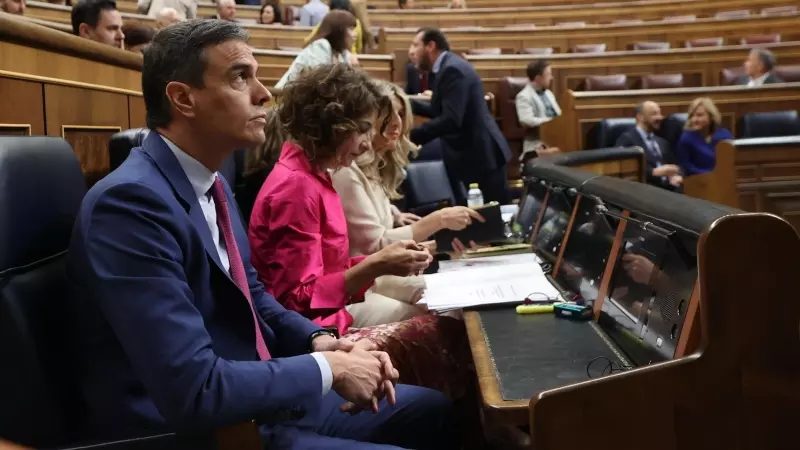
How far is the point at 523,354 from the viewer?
3.45ft

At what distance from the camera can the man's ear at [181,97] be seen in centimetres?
98

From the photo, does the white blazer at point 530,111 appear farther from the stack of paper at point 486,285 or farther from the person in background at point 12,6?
the stack of paper at point 486,285

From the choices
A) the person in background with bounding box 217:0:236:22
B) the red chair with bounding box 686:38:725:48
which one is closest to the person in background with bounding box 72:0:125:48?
the person in background with bounding box 217:0:236:22

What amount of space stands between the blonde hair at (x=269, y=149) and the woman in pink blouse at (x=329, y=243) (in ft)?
0.51

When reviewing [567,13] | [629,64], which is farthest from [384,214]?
[567,13]

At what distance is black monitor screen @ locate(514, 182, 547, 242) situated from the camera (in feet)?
6.79

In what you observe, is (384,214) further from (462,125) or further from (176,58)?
(462,125)

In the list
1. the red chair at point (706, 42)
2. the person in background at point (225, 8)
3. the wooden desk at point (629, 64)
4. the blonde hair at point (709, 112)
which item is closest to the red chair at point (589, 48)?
the red chair at point (706, 42)

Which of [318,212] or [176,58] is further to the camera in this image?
[318,212]

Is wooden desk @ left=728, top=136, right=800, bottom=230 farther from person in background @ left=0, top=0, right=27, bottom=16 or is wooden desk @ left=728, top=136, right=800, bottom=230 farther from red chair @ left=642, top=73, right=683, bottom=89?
person in background @ left=0, top=0, right=27, bottom=16

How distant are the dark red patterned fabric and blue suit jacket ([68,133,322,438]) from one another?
550mm

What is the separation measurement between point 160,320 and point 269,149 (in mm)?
1041

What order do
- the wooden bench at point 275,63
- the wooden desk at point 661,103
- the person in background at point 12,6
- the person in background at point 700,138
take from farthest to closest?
1. the wooden bench at point 275,63
2. the wooden desk at point 661,103
3. the person in background at point 700,138
4. the person in background at point 12,6

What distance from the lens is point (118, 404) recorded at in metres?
0.90
